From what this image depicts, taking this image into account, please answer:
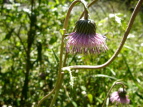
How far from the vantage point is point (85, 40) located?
124cm

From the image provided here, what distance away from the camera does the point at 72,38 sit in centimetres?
126

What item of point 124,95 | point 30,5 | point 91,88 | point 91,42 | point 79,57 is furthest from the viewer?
point 91,88

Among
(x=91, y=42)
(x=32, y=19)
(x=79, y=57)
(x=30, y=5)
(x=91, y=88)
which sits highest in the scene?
(x=30, y=5)

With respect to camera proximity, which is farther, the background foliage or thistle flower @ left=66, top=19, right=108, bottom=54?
the background foliage

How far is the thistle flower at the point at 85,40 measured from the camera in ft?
4.04

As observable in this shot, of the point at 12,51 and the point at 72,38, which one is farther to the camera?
the point at 12,51

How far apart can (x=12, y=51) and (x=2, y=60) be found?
0.15 metres

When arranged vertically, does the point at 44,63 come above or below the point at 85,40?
below

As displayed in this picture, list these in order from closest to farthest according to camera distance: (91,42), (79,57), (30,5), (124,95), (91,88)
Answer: (91,42), (124,95), (79,57), (30,5), (91,88)

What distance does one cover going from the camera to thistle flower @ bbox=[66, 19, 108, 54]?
123 centimetres

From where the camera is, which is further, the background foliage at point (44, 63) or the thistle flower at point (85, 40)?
the background foliage at point (44, 63)

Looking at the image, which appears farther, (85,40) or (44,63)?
(44,63)

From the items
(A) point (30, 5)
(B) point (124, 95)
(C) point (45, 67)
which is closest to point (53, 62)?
(C) point (45, 67)

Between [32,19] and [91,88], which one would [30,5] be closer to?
[32,19]
